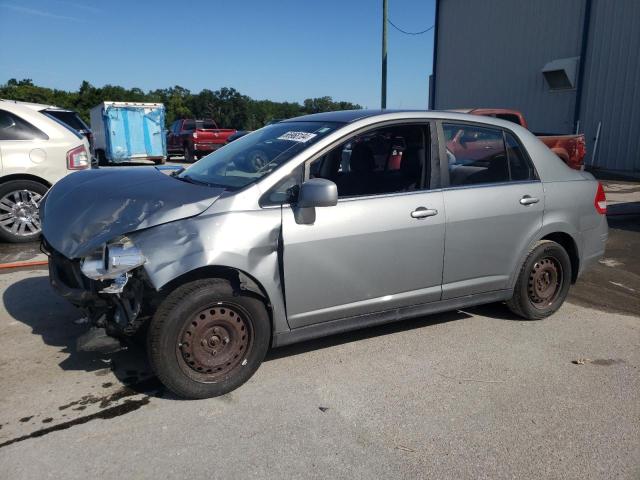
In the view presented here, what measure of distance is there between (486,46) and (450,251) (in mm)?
20363

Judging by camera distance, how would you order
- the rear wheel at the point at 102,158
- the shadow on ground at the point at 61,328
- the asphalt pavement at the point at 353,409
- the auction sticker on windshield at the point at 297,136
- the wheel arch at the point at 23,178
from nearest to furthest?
the asphalt pavement at the point at 353,409, the shadow on ground at the point at 61,328, the auction sticker on windshield at the point at 297,136, the wheel arch at the point at 23,178, the rear wheel at the point at 102,158

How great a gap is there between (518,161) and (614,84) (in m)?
15.5

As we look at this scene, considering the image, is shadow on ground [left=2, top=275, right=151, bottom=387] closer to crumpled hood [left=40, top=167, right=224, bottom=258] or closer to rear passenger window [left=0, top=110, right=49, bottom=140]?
crumpled hood [left=40, top=167, right=224, bottom=258]

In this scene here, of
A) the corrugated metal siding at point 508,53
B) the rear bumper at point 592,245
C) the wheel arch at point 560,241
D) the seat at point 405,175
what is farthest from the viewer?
the corrugated metal siding at point 508,53

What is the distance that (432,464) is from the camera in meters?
2.58

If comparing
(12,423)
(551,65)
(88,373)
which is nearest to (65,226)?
(88,373)

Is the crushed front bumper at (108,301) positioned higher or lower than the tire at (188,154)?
lower

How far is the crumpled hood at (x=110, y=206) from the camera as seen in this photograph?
3.06m

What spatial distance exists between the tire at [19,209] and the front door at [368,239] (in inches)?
190

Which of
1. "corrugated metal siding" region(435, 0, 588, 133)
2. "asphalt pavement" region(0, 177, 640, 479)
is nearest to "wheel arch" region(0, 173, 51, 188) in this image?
"asphalt pavement" region(0, 177, 640, 479)

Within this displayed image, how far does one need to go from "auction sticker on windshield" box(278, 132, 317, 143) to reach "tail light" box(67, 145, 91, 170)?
14.0ft

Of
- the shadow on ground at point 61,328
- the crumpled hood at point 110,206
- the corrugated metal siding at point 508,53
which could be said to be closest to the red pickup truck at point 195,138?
the corrugated metal siding at point 508,53

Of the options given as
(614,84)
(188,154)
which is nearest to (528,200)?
(614,84)

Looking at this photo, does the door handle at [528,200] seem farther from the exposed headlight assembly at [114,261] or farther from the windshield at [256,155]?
the exposed headlight assembly at [114,261]
